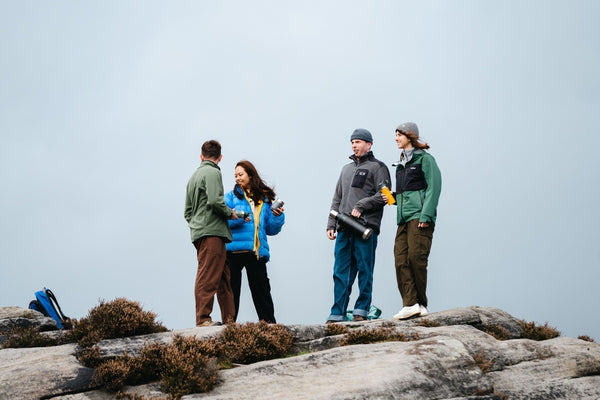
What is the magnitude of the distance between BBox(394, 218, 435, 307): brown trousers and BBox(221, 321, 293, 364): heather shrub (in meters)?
2.89

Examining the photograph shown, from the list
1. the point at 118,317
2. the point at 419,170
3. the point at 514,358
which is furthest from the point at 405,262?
the point at 118,317

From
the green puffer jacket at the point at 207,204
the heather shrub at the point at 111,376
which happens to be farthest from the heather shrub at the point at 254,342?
the green puffer jacket at the point at 207,204

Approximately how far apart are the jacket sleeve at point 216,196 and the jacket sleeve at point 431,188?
3.70 meters

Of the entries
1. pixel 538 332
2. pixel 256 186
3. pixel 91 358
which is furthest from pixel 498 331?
pixel 91 358

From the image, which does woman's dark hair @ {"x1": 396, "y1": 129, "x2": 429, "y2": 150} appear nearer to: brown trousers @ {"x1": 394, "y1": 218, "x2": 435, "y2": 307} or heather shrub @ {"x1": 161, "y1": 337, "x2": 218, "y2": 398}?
brown trousers @ {"x1": 394, "y1": 218, "x2": 435, "y2": 307}

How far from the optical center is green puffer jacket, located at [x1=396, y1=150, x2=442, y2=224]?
38.1 feet

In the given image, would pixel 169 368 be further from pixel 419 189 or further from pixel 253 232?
pixel 419 189

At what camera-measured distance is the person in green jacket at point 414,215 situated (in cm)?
1165

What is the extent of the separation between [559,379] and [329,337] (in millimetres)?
3858

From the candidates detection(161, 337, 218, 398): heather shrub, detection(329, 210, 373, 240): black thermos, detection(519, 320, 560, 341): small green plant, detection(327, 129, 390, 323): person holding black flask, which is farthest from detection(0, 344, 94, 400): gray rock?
detection(519, 320, 560, 341): small green plant

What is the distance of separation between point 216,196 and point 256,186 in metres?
1.62

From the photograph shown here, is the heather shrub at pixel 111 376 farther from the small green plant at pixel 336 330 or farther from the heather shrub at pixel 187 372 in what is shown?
the small green plant at pixel 336 330

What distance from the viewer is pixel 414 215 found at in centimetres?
1180

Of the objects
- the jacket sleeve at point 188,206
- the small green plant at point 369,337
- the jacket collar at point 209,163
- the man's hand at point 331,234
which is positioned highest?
the jacket collar at point 209,163
